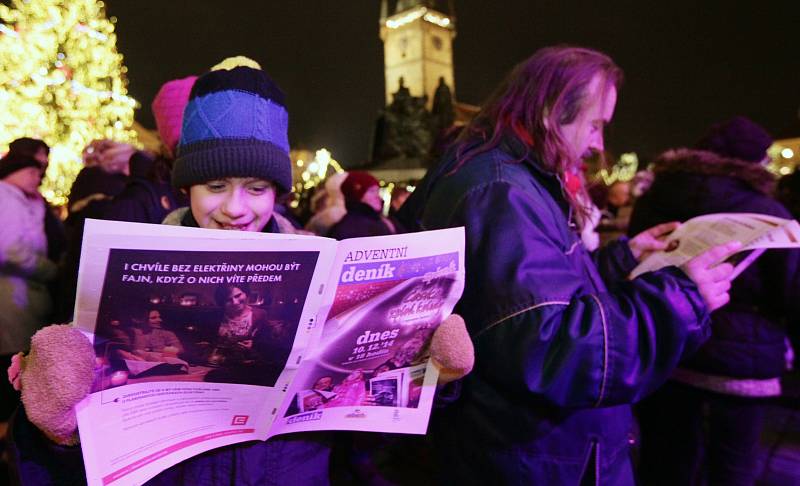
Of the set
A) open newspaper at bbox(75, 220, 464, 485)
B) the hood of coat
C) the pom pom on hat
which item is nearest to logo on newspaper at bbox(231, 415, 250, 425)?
open newspaper at bbox(75, 220, 464, 485)

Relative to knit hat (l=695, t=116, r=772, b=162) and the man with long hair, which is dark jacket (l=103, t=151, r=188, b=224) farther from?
knit hat (l=695, t=116, r=772, b=162)

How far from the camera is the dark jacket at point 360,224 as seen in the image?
4.37 metres

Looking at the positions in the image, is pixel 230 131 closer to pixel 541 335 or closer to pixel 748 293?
pixel 541 335

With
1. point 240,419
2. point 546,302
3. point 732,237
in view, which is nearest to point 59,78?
point 240,419

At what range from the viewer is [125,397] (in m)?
0.98

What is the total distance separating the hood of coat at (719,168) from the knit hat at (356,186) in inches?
102

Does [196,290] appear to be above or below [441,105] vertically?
below

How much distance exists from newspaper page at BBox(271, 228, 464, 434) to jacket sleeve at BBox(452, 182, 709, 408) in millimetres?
236

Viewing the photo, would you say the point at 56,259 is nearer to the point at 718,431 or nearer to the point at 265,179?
the point at 265,179

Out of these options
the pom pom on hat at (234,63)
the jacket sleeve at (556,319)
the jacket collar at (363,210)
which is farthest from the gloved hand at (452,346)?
the jacket collar at (363,210)

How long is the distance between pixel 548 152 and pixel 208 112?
101 centimetres

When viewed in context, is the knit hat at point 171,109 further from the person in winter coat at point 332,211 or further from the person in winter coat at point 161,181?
the person in winter coat at point 332,211

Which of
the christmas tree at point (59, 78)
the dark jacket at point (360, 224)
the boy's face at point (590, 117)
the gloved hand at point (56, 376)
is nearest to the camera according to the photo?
the gloved hand at point (56, 376)

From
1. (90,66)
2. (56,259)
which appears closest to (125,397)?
(56,259)
